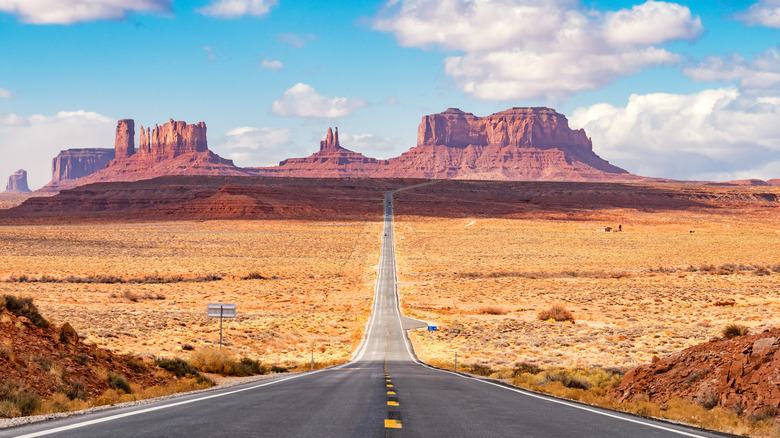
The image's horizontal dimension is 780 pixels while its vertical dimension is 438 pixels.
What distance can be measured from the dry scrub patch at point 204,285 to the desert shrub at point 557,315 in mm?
12943

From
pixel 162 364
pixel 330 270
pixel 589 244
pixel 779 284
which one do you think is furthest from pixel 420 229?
pixel 162 364

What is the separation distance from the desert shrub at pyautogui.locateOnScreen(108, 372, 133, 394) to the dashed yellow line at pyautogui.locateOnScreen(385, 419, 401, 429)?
864 cm

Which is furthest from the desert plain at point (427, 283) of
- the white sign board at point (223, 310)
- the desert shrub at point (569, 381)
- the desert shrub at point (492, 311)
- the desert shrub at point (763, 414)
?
the desert shrub at point (763, 414)

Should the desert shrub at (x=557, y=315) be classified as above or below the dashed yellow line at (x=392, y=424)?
below

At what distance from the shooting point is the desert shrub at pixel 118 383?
47.4 feet

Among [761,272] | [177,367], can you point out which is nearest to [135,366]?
[177,367]

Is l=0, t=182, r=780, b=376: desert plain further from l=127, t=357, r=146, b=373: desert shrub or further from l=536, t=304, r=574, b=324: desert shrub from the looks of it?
l=127, t=357, r=146, b=373: desert shrub

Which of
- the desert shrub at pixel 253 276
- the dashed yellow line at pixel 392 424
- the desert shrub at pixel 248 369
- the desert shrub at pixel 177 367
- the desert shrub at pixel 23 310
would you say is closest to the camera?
the dashed yellow line at pixel 392 424

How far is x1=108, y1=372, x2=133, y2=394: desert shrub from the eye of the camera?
47.4 feet

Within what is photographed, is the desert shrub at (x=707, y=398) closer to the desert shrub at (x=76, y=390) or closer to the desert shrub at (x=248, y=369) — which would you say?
the desert shrub at (x=76, y=390)

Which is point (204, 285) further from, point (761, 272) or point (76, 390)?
point (761, 272)

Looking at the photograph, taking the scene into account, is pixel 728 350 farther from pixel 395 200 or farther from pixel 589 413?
pixel 395 200

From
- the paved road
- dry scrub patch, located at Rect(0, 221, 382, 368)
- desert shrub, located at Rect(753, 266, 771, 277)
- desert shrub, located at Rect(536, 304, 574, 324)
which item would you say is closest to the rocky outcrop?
the paved road

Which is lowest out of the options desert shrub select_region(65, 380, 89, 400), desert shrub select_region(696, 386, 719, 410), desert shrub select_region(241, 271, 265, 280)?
desert shrub select_region(241, 271, 265, 280)
